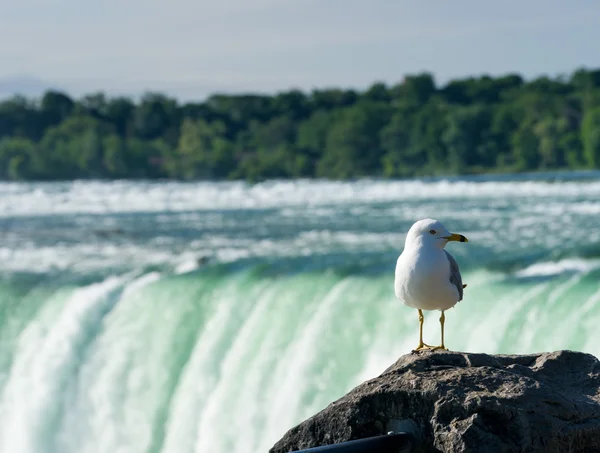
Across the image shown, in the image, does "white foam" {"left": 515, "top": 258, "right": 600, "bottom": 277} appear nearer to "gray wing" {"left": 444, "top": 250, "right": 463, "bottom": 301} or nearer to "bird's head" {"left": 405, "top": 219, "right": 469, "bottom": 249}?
"gray wing" {"left": 444, "top": 250, "right": 463, "bottom": 301}

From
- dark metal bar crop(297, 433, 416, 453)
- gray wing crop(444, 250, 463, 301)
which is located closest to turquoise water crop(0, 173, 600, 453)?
gray wing crop(444, 250, 463, 301)

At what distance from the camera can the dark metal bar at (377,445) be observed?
5484mm

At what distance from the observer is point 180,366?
60.2 ft

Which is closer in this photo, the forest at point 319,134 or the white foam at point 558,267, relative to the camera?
the white foam at point 558,267

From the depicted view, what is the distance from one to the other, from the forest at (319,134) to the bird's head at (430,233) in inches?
3370

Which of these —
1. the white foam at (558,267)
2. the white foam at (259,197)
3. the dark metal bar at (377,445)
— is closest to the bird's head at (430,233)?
the dark metal bar at (377,445)

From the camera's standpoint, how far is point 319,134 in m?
107

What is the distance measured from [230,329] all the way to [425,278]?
1249 cm

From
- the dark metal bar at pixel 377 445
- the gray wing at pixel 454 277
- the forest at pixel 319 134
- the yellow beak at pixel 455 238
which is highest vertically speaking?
the yellow beak at pixel 455 238

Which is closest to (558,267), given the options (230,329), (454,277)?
(230,329)

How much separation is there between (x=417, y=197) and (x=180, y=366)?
33.0m

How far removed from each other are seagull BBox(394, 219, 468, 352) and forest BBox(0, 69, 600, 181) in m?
85.6

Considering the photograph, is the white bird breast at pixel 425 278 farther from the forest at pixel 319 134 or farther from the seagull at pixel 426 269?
the forest at pixel 319 134

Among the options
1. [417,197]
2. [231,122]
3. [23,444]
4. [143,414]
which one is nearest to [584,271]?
[143,414]
